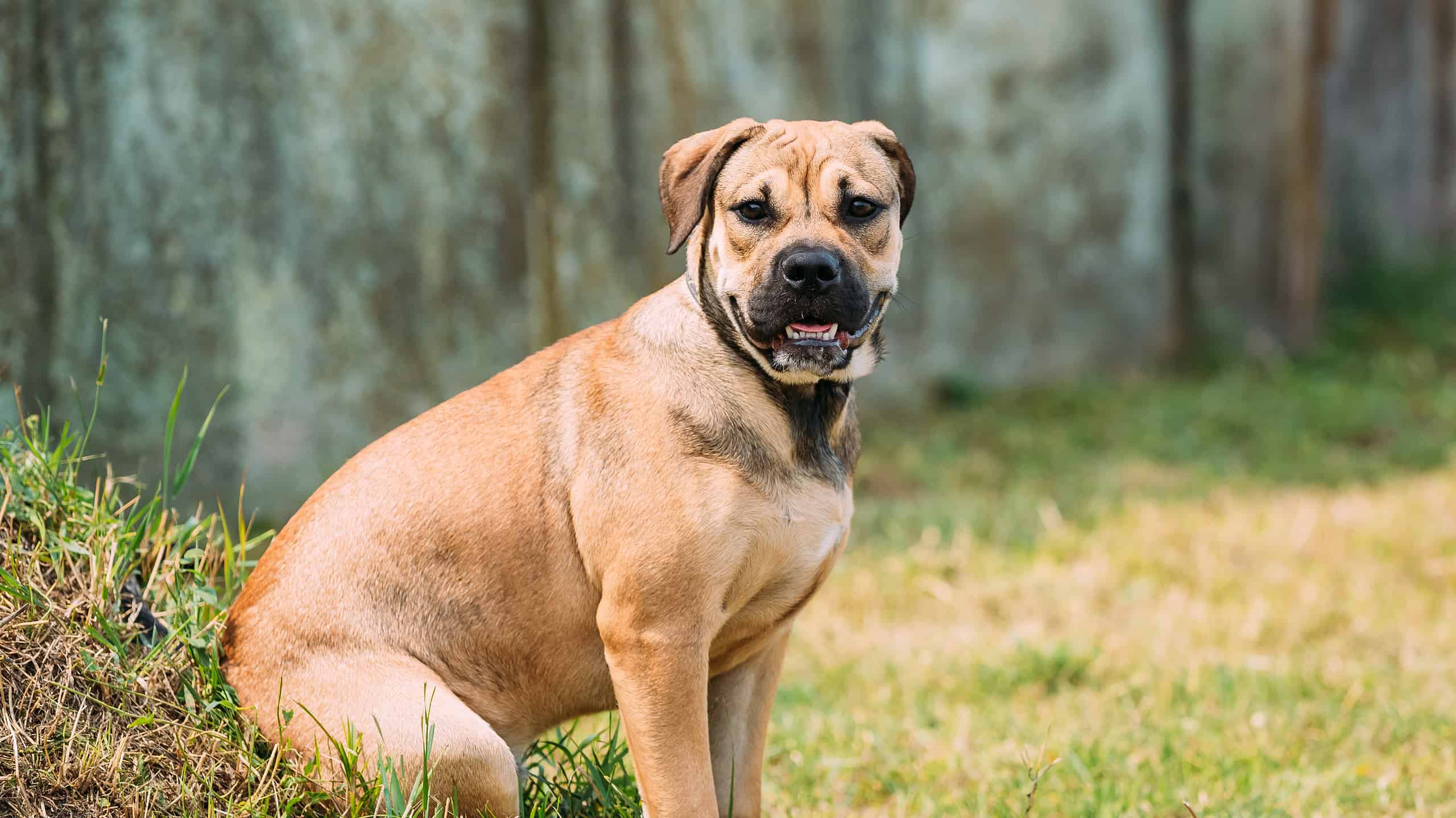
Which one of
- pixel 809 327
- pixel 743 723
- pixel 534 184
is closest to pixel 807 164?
pixel 809 327

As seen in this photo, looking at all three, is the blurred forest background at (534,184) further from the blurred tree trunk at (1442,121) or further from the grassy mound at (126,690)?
the grassy mound at (126,690)

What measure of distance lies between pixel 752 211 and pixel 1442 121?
11040 mm

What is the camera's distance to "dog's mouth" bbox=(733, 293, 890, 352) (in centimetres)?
310

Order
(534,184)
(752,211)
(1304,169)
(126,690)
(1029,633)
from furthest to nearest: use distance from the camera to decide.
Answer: (1304,169), (534,184), (1029,633), (752,211), (126,690)

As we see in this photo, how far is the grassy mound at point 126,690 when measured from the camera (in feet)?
9.59

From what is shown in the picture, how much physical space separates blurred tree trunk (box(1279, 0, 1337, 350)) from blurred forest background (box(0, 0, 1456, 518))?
3 cm

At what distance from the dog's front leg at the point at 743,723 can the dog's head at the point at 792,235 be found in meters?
0.76

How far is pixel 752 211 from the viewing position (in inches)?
126

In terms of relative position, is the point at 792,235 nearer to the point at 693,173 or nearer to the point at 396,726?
the point at 693,173

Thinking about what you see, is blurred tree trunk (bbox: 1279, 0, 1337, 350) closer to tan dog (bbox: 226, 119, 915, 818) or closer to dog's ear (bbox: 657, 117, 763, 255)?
tan dog (bbox: 226, 119, 915, 818)

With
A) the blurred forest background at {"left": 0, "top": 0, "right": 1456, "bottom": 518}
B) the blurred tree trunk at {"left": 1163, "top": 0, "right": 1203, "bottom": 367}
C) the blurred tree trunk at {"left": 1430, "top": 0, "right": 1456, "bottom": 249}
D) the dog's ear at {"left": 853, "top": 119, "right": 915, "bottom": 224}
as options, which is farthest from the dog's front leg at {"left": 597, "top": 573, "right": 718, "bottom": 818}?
the blurred tree trunk at {"left": 1430, "top": 0, "right": 1456, "bottom": 249}

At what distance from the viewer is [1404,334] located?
10.7m

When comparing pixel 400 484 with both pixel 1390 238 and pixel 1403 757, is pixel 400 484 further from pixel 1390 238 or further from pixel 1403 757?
pixel 1390 238

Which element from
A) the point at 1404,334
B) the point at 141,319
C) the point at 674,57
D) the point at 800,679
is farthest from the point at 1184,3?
the point at 141,319
